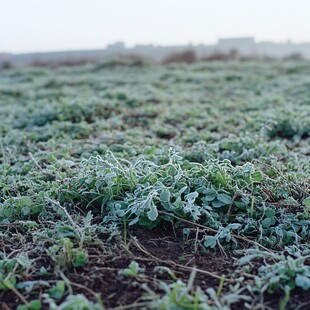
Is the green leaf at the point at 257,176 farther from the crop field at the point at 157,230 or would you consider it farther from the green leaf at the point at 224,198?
the green leaf at the point at 224,198

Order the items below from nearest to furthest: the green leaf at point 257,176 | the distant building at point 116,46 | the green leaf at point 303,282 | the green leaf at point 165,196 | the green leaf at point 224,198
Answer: the green leaf at point 303,282, the green leaf at point 165,196, the green leaf at point 224,198, the green leaf at point 257,176, the distant building at point 116,46

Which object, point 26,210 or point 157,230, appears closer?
point 157,230

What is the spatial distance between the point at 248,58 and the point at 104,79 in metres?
6.91

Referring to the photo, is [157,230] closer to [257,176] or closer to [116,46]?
[257,176]

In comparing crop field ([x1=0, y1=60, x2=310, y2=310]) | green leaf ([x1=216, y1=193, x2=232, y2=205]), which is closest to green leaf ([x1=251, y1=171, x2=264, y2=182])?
crop field ([x1=0, y1=60, x2=310, y2=310])

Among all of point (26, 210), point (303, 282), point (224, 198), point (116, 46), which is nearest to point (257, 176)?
point (224, 198)

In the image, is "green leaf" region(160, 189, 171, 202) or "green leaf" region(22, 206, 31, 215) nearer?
"green leaf" region(160, 189, 171, 202)

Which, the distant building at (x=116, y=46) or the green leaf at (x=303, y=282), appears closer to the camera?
the green leaf at (x=303, y=282)

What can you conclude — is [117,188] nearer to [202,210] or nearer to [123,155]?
[202,210]

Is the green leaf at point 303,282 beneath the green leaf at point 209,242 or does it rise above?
above

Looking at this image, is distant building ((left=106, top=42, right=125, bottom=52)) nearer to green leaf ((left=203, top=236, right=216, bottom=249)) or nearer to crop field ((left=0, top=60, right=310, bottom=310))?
crop field ((left=0, top=60, right=310, bottom=310))

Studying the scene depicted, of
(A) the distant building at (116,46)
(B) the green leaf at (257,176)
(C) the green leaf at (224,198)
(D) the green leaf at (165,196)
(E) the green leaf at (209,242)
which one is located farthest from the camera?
(A) the distant building at (116,46)

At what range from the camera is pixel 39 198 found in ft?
7.10

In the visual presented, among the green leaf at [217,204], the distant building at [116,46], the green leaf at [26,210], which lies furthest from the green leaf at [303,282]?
the distant building at [116,46]
